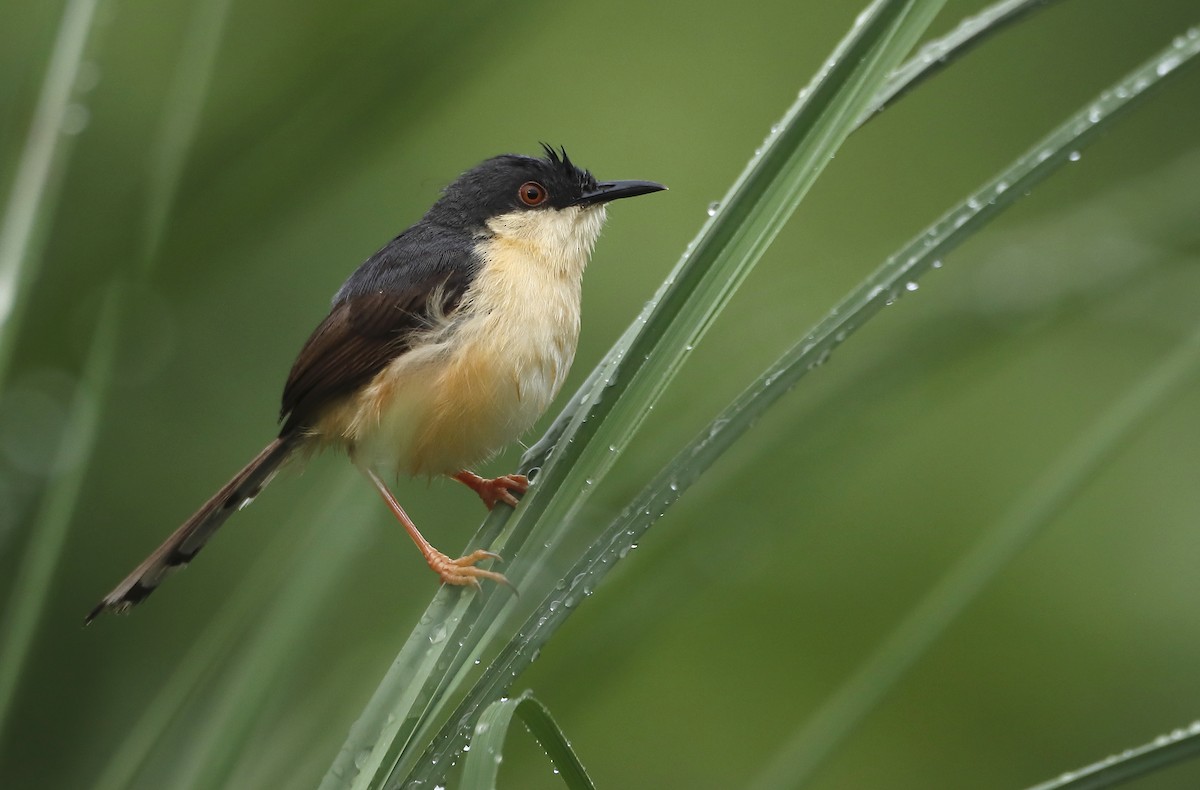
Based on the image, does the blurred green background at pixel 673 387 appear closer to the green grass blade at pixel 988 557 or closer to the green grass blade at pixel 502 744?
the green grass blade at pixel 988 557

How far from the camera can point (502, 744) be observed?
3.85 feet

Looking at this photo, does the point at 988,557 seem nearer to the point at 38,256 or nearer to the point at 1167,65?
the point at 1167,65

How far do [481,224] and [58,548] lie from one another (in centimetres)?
181

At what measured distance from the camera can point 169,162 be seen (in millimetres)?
1735

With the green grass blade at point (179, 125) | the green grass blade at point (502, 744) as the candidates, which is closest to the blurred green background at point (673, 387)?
the green grass blade at point (179, 125)

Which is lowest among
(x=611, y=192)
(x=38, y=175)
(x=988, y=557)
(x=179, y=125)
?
(x=38, y=175)

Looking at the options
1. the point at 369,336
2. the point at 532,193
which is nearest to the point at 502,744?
the point at 369,336

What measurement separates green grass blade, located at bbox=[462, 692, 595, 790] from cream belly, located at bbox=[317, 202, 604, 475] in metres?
1.31

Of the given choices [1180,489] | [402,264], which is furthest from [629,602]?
[1180,489]

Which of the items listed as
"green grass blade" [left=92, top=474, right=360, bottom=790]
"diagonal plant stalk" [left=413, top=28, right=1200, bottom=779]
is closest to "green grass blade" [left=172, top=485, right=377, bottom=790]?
"green grass blade" [left=92, top=474, right=360, bottom=790]

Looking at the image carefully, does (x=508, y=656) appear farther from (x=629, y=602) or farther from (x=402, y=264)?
(x=402, y=264)

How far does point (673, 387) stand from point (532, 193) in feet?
3.82

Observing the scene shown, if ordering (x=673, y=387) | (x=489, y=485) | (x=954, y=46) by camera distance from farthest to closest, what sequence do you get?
(x=489, y=485), (x=673, y=387), (x=954, y=46)

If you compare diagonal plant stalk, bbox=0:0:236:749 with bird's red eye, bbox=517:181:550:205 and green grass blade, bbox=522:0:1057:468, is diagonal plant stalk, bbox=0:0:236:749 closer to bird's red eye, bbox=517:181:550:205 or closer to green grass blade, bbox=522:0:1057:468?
green grass blade, bbox=522:0:1057:468
